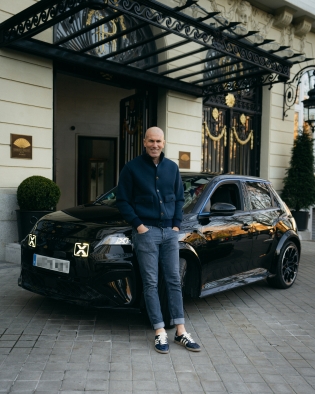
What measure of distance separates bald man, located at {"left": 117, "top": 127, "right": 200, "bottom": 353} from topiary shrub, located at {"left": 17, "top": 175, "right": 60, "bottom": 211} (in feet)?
12.5

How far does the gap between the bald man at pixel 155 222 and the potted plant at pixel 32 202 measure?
382cm

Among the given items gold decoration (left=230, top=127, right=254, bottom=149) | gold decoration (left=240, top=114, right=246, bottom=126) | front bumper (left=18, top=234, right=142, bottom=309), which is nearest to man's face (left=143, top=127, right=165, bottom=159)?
front bumper (left=18, top=234, right=142, bottom=309)

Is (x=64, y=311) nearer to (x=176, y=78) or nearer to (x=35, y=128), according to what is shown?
(x=35, y=128)

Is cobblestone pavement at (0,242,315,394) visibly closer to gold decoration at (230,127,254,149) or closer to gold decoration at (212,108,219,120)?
gold decoration at (212,108,219,120)

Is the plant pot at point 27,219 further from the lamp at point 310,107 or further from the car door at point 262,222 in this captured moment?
the lamp at point 310,107

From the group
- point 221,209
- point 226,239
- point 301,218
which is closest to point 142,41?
point 221,209

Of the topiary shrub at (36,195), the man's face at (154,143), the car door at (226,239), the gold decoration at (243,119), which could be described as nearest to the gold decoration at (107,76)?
the topiary shrub at (36,195)

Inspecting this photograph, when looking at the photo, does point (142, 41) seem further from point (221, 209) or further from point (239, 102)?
point (239, 102)

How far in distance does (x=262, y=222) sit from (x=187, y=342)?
8.06ft

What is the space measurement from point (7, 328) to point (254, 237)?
10.2 feet

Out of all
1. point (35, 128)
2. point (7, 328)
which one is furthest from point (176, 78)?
point (7, 328)

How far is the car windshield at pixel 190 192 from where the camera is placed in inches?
205

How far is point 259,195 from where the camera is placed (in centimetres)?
630

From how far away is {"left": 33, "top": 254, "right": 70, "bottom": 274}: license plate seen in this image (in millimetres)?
4418
